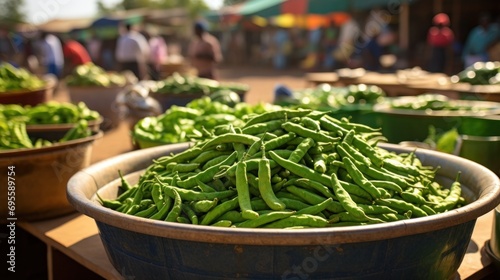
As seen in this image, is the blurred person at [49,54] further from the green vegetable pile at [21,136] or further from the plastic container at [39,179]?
the plastic container at [39,179]

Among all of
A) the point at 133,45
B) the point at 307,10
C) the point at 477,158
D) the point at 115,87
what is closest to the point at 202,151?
the point at 477,158

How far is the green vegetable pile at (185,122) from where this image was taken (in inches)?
162

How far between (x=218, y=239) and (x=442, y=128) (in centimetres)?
343

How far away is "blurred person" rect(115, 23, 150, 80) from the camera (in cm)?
1087

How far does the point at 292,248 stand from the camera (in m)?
1.75

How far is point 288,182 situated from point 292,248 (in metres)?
0.49

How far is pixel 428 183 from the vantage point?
250 centimetres

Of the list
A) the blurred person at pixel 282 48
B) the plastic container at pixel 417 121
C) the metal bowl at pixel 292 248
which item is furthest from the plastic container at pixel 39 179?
the blurred person at pixel 282 48

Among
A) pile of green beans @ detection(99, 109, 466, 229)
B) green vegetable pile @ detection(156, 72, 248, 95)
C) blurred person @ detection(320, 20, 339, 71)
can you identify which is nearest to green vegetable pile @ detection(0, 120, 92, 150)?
pile of green beans @ detection(99, 109, 466, 229)

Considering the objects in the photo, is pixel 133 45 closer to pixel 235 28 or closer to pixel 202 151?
pixel 202 151

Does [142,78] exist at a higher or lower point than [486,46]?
lower

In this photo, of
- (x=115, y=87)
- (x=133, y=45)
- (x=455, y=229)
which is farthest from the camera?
(x=133, y=45)

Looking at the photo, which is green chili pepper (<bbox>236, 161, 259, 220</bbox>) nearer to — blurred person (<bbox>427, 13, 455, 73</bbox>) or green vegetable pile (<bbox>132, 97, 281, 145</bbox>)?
green vegetable pile (<bbox>132, 97, 281, 145</bbox>)

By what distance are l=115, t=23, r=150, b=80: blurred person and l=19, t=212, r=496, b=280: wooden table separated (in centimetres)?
802
